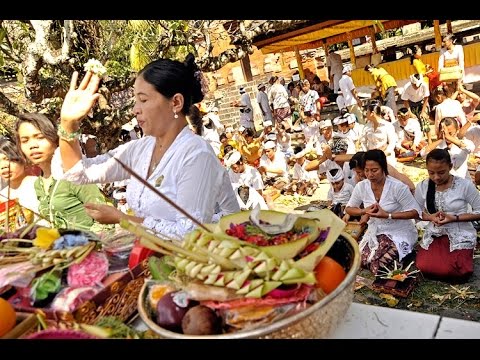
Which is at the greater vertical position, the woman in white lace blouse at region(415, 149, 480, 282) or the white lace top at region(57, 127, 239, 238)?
the white lace top at region(57, 127, 239, 238)

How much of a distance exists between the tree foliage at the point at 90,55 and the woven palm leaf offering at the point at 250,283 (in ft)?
20.6

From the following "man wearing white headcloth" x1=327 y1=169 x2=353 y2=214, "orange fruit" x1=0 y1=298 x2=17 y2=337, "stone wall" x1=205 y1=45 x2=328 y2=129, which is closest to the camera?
"orange fruit" x1=0 y1=298 x2=17 y2=337

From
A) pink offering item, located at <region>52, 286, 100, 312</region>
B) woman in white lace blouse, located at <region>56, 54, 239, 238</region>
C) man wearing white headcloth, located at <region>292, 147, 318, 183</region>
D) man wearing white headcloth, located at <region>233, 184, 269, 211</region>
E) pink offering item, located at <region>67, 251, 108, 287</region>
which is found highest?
woman in white lace blouse, located at <region>56, 54, 239, 238</region>

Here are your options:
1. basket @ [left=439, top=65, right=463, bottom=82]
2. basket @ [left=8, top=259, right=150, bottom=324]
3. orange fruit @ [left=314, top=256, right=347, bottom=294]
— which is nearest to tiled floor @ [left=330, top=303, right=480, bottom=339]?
orange fruit @ [left=314, top=256, right=347, bottom=294]

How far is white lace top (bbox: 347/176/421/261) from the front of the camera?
14.5 ft

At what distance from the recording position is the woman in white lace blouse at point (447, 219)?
4.12 meters

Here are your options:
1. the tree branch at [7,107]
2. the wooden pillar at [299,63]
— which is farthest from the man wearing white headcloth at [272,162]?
the wooden pillar at [299,63]

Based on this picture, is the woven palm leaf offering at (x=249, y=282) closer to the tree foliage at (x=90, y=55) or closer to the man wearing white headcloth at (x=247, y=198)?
the man wearing white headcloth at (x=247, y=198)

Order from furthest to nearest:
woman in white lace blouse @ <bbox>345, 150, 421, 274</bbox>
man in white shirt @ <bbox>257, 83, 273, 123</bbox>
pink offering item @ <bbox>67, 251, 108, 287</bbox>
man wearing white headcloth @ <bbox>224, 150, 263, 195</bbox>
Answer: man in white shirt @ <bbox>257, 83, 273, 123</bbox> → man wearing white headcloth @ <bbox>224, 150, 263, 195</bbox> → woman in white lace blouse @ <bbox>345, 150, 421, 274</bbox> → pink offering item @ <bbox>67, 251, 108, 287</bbox>

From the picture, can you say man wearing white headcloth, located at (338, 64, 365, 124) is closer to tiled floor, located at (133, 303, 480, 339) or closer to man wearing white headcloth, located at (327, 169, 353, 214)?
man wearing white headcloth, located at (327, 169, 353, 214)

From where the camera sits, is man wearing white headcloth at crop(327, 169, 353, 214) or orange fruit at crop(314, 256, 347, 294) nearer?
orange fruit at crop(314, 256, 347, 294)

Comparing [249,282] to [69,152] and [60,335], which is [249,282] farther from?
[69,152]

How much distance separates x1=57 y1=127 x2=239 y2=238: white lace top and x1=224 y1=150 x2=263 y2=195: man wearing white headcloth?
488 centimetres
